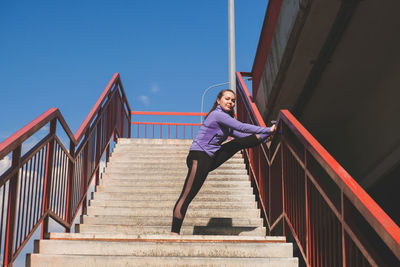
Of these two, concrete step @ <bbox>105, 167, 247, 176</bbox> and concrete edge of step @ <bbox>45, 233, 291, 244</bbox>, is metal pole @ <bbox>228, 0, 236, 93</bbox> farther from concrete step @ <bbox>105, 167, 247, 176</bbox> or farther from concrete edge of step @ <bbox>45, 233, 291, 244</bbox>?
concrete edge of step @ <bbox>45, 233, 291, 244</bbox>

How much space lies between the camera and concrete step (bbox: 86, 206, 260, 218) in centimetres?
515

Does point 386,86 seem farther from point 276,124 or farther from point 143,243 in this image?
point 143,243

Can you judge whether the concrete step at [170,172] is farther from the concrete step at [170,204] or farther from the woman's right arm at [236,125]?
the woman's right arm at [236,125]

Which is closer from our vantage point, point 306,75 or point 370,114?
point 306,75

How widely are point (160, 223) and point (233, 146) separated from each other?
1241 mm

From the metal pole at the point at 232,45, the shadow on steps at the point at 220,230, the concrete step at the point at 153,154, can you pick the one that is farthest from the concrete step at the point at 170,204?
the metal pole at the point at 232,45

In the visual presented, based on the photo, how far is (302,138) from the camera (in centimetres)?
346

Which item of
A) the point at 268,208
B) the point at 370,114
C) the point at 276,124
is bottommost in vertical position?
the point at 268,208

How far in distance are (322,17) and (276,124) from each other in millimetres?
1411

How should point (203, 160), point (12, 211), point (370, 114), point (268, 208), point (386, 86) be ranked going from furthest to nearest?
1. point (370, 114)
2. point (386, 86)
3. point (268, 208)
4. point (203, 160)
5. point (12, 211)

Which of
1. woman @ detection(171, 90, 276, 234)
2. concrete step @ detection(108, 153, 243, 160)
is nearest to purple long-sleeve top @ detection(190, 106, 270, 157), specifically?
woman @ detection(171, 90, 276, 234)

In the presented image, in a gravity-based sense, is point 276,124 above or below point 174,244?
above

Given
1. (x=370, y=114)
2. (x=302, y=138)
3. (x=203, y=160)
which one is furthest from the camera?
(x=370, y=114)

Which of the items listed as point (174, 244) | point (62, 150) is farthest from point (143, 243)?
point (62, 150)
